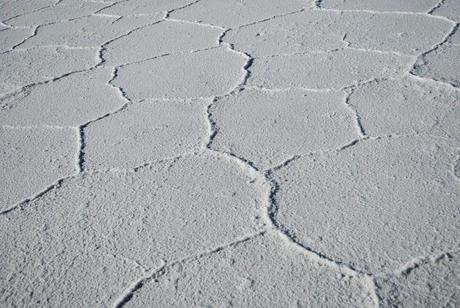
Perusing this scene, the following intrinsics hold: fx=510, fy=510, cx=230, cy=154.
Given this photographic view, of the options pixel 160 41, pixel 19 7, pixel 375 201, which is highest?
pixel 375 201

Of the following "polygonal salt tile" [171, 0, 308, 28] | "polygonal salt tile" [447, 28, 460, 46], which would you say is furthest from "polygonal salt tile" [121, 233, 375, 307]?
"polygonal salt tile" [171, 0, 308, 28]

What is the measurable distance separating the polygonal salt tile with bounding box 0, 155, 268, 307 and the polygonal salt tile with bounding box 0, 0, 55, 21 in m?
1.97

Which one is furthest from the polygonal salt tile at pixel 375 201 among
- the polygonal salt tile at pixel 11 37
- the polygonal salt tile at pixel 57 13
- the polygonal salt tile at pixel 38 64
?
the polygonal salt tile at pixel 57 13

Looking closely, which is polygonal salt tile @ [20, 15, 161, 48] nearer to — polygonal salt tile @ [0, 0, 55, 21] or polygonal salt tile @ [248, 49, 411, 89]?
polygonal salt tile @ [0, 0, 55, 21]

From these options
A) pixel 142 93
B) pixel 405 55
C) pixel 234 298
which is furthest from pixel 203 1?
pixel 234 298

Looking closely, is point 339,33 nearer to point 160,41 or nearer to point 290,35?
point 290,35

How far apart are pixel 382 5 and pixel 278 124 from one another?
1139 millimetres

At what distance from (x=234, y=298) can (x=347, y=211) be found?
0.36 metres

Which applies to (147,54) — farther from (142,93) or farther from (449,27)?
(449,27)

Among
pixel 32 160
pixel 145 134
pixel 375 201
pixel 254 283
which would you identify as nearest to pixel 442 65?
pixel 375 201

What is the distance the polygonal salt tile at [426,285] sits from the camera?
95 cm

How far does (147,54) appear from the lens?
218 centimetres

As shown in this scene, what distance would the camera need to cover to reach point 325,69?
1859mm

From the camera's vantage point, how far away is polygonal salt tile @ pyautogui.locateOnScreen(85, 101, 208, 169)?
150cm
